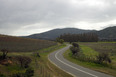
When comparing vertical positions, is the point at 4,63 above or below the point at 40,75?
above

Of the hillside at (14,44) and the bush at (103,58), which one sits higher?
the hillside at (14,44)

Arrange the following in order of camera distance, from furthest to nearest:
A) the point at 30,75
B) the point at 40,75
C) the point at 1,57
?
the point at 1,57
the point at 40,75
the point at 30,75

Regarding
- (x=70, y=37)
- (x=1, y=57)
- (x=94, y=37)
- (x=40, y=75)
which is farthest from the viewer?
(x=70, y=37)

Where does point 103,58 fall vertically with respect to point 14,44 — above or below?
below

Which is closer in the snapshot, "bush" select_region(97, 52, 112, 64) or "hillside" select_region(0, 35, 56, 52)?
"bush" select_region(97, 52, 112, 64)

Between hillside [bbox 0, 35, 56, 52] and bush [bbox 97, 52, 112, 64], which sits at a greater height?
hillside [bbox 0, 35, 56, 52]

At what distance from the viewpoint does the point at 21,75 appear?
1265cm

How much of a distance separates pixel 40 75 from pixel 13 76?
355 centimetres

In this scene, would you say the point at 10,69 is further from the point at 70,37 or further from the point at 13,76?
the point at 70,37

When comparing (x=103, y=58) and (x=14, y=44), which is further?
(x=14, y=44)

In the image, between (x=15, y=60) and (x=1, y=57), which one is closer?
(x=1, y=57)

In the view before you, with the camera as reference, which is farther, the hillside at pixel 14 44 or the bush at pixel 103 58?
the hillside at pixel 14 44

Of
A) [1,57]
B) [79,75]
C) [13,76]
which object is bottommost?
[79,75]

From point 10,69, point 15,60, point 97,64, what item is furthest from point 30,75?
point 97,64
